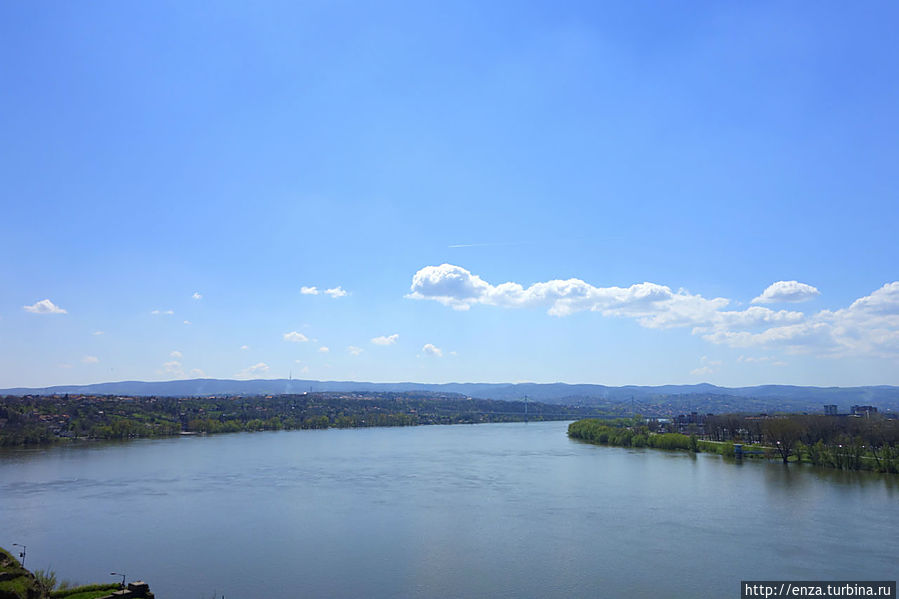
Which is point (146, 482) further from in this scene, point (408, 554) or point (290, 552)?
point (408, 554)

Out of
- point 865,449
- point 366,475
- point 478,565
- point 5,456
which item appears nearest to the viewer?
point 478,565

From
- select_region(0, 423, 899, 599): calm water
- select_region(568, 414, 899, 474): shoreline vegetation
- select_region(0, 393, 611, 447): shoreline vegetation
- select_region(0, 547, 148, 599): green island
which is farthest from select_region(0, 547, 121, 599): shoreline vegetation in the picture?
select_region(0, 393, 611, 447): shoreline vegetation

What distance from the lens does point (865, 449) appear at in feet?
85.6

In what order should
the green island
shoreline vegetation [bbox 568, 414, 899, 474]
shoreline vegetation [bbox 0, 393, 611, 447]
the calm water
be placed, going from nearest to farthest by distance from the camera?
1. the green island
2. the calm water
3. shoreline vegetation [bbox 568, 414, 899, 474]
4. shoreline vegetation [bbox 0, 393, 611, 447]

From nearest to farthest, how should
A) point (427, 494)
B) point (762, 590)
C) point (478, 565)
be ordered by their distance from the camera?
point (762, 590), point (478, 565), point (427, 494)

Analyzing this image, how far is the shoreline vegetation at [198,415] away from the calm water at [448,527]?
13.9 m

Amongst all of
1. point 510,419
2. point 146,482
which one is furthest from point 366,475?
point 510,419

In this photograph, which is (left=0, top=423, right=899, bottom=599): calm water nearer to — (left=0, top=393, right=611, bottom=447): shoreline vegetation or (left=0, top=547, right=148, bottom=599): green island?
(left=0, top=547, right=148, bottom=599): green island

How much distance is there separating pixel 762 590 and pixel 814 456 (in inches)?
772

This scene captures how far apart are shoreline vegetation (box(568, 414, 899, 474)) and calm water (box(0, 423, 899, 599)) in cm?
173

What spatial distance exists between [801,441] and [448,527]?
22.5 meters

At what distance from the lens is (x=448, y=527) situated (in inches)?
587

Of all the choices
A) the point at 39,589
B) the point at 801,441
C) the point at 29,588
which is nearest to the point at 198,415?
the point at 801,441

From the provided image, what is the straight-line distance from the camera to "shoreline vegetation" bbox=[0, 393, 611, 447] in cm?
3962
